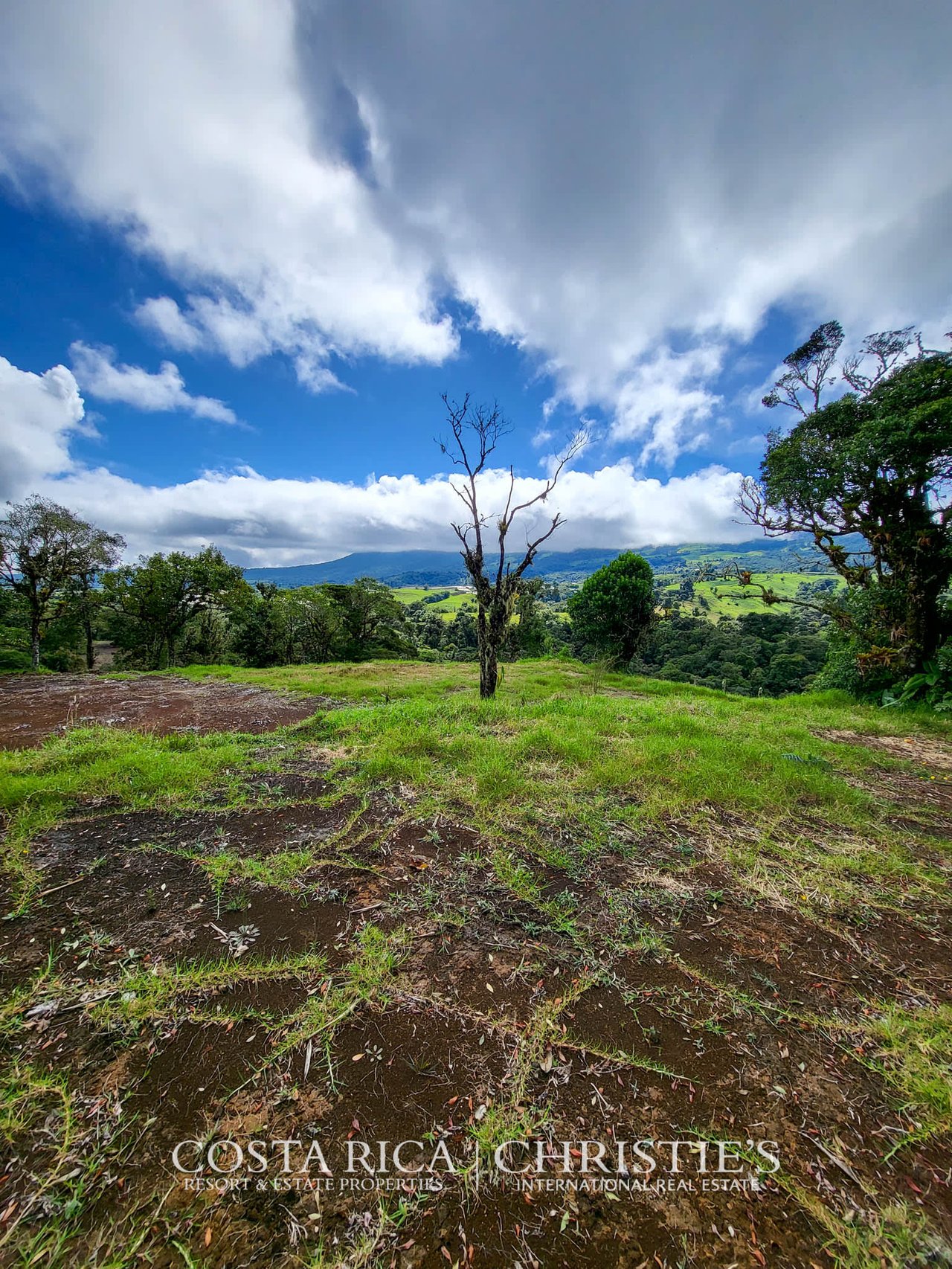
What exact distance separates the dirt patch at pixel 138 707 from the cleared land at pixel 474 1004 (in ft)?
9.25

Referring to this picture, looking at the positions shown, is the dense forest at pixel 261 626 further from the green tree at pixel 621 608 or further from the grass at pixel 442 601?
the grass at pixel 442 601

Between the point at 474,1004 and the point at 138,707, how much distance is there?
1093 centimetres

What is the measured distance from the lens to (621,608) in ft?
82.3

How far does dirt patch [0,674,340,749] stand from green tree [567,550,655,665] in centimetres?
1860

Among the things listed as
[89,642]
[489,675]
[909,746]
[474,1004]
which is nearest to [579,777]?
[474,1004]

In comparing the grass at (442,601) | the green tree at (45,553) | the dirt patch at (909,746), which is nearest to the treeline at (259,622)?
the green tree at (45,553)

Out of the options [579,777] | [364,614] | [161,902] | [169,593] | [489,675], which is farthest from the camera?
[364,614]

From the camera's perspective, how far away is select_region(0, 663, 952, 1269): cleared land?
1.70 meters

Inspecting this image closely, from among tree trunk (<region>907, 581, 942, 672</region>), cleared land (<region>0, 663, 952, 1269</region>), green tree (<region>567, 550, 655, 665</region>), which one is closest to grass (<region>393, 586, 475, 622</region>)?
green tree (<region>567, 550, 655, 665</region>)

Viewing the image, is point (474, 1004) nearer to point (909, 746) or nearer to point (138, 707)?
point (909, 746)

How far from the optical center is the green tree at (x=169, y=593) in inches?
907

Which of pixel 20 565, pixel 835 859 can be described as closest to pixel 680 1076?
pixel 835 859

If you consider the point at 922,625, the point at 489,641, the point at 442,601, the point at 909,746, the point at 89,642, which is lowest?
the point at 909,746

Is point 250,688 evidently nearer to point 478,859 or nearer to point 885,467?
point 478,859
